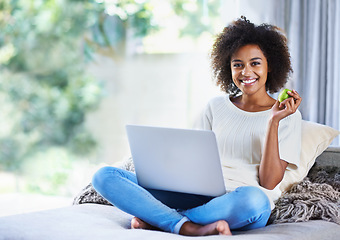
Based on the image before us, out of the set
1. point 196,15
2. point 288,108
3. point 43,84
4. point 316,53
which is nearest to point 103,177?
point 288,108

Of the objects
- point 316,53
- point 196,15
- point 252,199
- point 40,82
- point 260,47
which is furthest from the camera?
point 40,82

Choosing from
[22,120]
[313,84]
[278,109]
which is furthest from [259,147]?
[22,120]

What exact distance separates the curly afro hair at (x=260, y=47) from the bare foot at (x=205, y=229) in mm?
794

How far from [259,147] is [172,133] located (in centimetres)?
48

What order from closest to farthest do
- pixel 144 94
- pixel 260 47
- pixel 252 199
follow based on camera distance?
pixel 252 199
pixel 260 47
pixel 144 94

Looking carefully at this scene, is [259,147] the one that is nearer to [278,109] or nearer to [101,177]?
[278,109]

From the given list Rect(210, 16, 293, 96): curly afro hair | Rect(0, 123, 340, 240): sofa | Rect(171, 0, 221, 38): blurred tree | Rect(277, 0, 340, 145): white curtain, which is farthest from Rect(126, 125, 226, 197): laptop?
Rect(171, 0, 221, 38): blurred tree

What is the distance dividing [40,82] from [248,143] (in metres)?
3.45

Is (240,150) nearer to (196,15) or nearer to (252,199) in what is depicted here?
(252,199)

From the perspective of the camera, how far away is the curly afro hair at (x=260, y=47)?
227 centimetres

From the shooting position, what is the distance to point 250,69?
86.7 inches

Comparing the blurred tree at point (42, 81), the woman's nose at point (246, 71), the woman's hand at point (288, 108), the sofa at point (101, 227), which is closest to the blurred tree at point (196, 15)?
the blurred tree at point (42, 81)

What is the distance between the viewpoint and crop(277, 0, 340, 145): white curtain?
290 centimetres

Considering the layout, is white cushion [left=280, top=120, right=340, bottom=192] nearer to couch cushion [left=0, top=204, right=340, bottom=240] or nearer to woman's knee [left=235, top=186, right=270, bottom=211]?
couch cushion [left=0, top=204, right=340, bottom=240]
